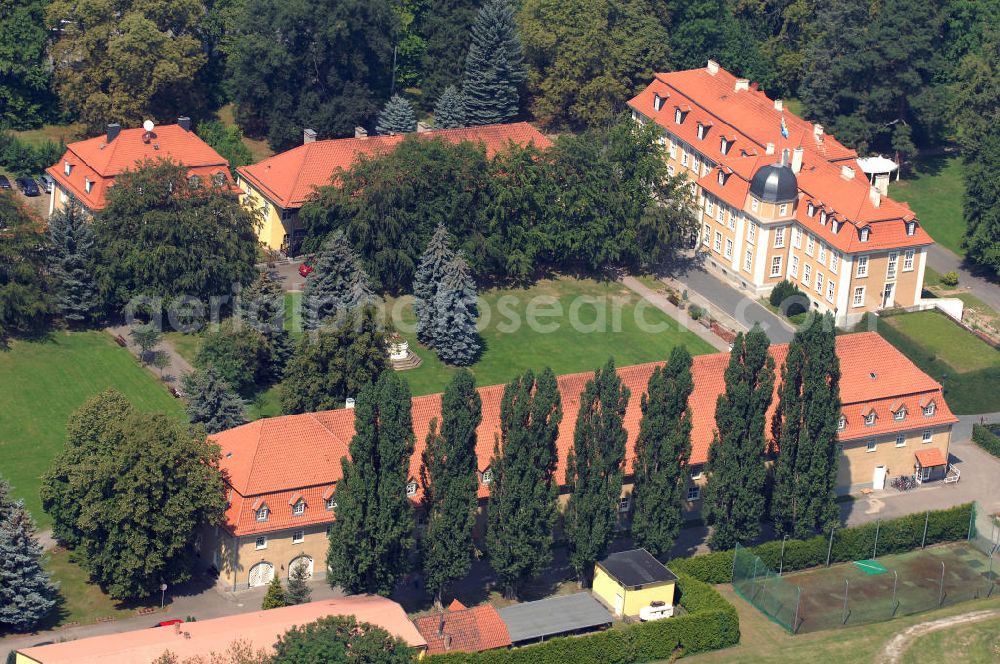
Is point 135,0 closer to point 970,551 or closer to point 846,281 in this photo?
point 846,281

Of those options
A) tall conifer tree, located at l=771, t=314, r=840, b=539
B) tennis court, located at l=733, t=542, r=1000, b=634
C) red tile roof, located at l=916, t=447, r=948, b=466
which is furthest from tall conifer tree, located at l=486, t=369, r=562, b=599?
red tile roof, located at l=916, t=447, r=948, b=466

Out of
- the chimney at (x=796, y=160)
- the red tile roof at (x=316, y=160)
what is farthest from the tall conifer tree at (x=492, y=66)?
the chimney at (x=796, y=160)

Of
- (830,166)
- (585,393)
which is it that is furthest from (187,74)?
(585,393)

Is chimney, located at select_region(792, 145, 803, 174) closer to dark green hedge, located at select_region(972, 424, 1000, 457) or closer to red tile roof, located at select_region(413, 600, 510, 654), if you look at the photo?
dark green hedge, located at select_region(972, 424, 1000, 457)

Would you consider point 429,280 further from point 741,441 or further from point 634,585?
point 634,585

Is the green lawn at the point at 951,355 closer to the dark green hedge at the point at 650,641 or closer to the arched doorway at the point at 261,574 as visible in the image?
the dark green hedge at the point at 650,641

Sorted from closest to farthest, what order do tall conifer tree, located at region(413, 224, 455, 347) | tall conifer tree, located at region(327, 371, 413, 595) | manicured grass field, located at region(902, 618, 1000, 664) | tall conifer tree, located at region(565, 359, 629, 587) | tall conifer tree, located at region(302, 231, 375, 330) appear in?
1. tall conifer tree, located at region(327, 371, 413, 595)
2. manicured grass field, located at region(902, 618, 1000, 664)
3. tall conifer tree, located at region(565, 359, 629, 587)
4. tall conifer tree, located at region(302, 231, 375, 330)
5. tall conifer tree, located at region(413, 224, 455, 347)
